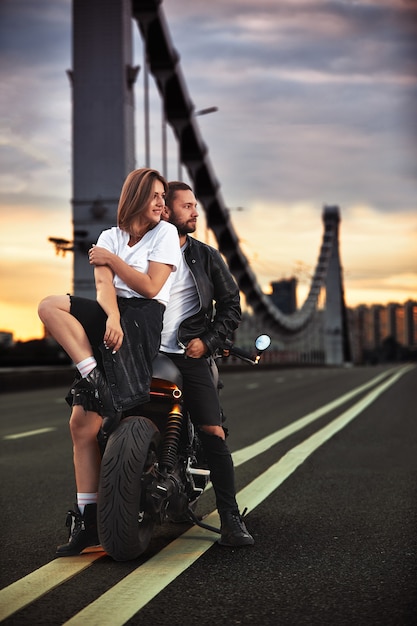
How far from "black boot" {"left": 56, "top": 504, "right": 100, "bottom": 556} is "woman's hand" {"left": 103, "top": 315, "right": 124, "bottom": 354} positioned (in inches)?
27.1

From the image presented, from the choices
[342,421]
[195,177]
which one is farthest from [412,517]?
[195,177]

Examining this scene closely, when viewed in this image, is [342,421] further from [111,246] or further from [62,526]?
[111,246]

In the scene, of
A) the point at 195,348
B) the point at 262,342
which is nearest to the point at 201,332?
the point at 195,348

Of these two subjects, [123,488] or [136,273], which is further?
[136,273]

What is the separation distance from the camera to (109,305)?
4.00 meters

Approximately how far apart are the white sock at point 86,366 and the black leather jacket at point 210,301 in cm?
52

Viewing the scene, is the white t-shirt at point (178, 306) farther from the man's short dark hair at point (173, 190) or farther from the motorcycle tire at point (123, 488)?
the motorcycle tire at point (123, 488)

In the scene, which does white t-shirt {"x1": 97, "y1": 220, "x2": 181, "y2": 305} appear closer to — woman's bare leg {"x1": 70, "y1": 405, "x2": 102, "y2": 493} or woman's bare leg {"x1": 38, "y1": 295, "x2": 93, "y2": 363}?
woman's bare leg {"x1": 38, "y1": 295, "x2": 93, "y2": 363}

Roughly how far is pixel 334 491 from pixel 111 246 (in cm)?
272

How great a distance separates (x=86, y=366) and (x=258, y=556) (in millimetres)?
1054

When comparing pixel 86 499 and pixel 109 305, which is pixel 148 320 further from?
pixel 86 499

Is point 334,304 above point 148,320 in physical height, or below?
above

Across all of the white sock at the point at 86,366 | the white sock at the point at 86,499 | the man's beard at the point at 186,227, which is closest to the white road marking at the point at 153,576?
the white sock at the point at 86,499

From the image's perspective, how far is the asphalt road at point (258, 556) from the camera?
335 cm
